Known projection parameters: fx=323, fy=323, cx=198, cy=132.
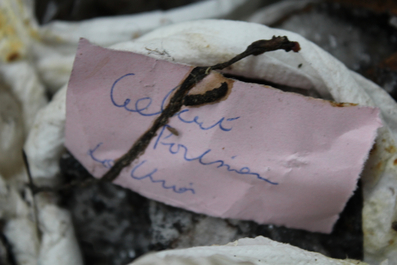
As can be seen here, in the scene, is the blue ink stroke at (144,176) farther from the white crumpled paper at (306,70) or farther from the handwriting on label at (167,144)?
the white crumpled paper at (306,70)

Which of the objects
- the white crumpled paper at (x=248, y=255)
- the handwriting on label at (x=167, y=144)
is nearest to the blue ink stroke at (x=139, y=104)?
the handwriting on label at (x=167, y=144)

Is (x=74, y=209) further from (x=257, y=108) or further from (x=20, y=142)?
(x=257, y=108)

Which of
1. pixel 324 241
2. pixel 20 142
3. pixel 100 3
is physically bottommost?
pixel 324 241

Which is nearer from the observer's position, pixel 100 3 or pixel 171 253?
pixel 171 253

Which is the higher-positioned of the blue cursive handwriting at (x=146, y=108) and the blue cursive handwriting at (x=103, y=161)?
the blue cursive handwriting at (x=146, y=108)

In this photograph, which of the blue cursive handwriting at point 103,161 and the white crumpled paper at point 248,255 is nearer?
the white crumpled paper at point 248,255

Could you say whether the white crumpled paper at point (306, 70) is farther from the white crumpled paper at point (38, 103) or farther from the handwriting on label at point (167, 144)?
the white crumpled paper at point (38, 103)

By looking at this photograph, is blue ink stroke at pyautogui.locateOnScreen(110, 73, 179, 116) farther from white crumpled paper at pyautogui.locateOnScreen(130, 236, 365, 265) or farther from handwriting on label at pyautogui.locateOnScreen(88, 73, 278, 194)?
white crumpled paper at pyautogui.locateOnScreen(130, 236, 365, 265)

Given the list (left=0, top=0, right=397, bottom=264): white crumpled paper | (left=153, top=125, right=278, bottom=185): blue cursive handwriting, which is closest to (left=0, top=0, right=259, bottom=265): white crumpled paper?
(left=0, top=0, right=397, bottom=264): white crumpled paper

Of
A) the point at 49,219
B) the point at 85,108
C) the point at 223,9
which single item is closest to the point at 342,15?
the point at 223,9
